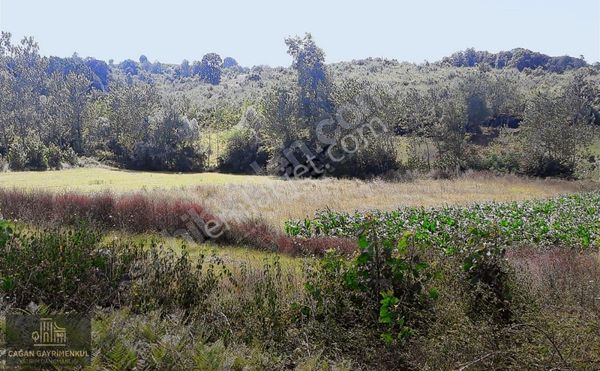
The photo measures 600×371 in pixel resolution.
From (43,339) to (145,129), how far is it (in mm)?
38377

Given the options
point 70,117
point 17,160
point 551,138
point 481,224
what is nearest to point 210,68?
point 70,117

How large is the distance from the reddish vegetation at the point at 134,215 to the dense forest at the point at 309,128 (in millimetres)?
19642

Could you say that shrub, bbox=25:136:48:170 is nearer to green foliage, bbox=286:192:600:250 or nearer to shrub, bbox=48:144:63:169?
shrub, bbox=48:144:63:169

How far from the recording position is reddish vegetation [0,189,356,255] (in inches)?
481

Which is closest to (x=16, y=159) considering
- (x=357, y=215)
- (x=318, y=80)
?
(x=318, y=80)

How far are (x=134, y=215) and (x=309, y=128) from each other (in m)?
23.4

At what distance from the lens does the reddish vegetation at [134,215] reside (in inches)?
481

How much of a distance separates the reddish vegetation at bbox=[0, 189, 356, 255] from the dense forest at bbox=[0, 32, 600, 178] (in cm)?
1964

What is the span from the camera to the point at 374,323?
5230 millimetres

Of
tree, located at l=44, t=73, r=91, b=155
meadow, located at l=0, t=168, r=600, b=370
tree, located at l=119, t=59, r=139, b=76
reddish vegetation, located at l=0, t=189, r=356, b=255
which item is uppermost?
tree, located at l=119, t=59, r=139, b=76

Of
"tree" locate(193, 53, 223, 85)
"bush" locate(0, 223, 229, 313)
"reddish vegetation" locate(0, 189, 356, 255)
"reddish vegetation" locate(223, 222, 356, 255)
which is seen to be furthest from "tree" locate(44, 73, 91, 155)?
"tree" locate(193, 53, 223, 85)

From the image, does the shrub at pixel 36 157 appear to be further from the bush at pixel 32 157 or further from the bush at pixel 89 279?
the bush at pixel 89 279

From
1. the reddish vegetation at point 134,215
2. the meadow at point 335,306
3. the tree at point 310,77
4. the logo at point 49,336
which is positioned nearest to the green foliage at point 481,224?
the reddish vegetation at point 134,215

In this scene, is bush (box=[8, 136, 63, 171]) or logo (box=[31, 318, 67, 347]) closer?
logo (box=[31, 318, 67, 347])
